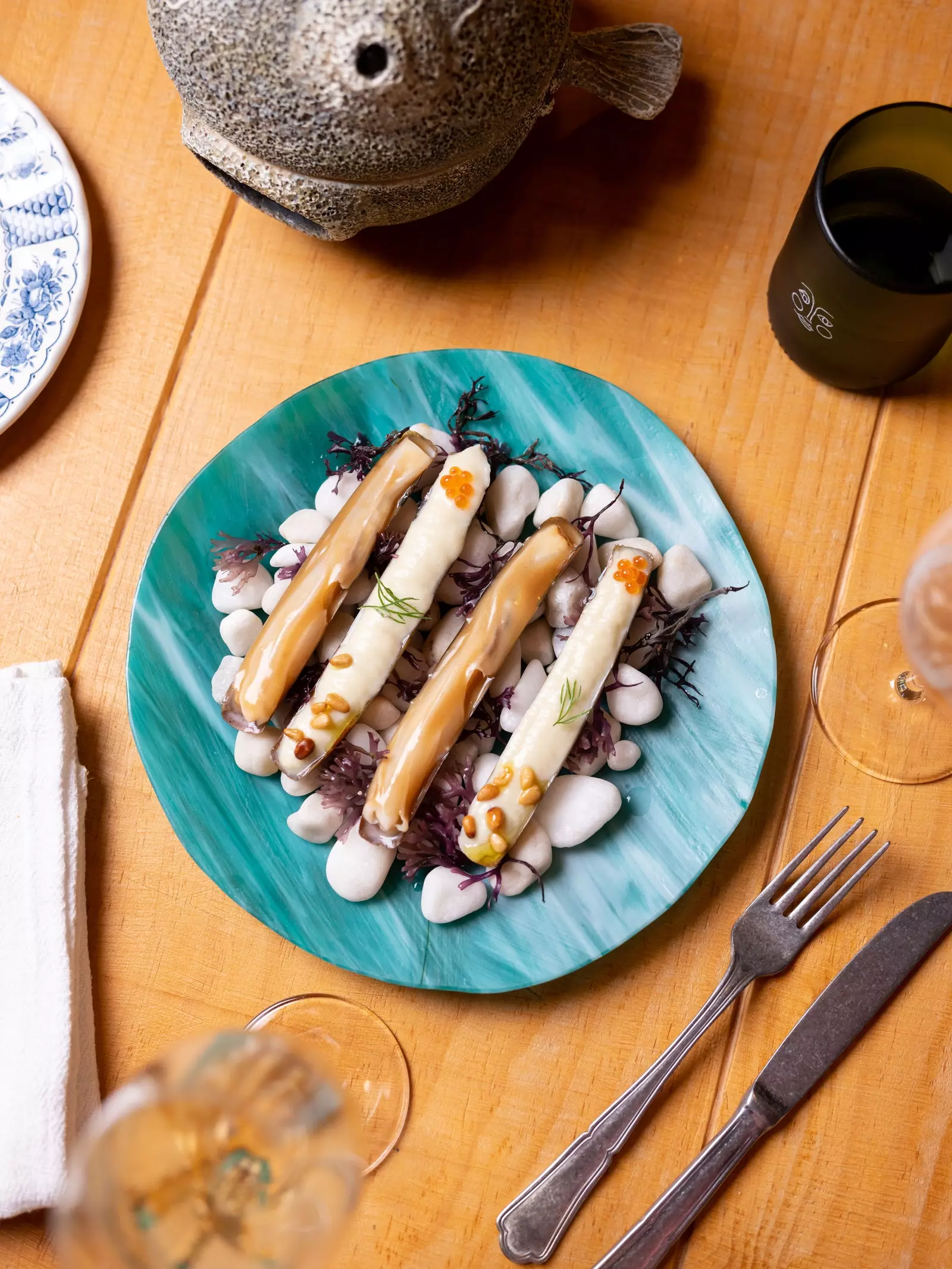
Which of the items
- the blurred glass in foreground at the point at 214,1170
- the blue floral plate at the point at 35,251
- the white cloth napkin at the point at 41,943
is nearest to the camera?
the blurred glass in foreground at the point at 214,1170

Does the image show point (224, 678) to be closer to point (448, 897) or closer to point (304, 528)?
point (304, 528)

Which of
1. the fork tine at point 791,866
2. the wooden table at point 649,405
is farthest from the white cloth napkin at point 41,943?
the fork tine at point 791,866

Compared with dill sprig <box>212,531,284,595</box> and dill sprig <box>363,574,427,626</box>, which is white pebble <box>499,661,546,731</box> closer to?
dill sprig <box>363,574,427,626</box>

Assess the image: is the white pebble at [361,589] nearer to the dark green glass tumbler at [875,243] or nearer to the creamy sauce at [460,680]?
the creamy sauce at [460,680]

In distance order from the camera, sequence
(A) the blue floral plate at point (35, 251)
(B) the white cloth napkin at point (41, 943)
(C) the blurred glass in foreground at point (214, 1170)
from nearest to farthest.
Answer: (C) the blurred glass in foreground at point (214, 1170) < (B) the white cloth napkin at point (41, 943) < (A) the blue floral plate at point (35, 251)

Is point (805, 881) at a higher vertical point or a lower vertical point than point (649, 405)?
lower

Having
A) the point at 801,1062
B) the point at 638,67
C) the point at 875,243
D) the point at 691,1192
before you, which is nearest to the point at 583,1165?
the point at 691,1192
